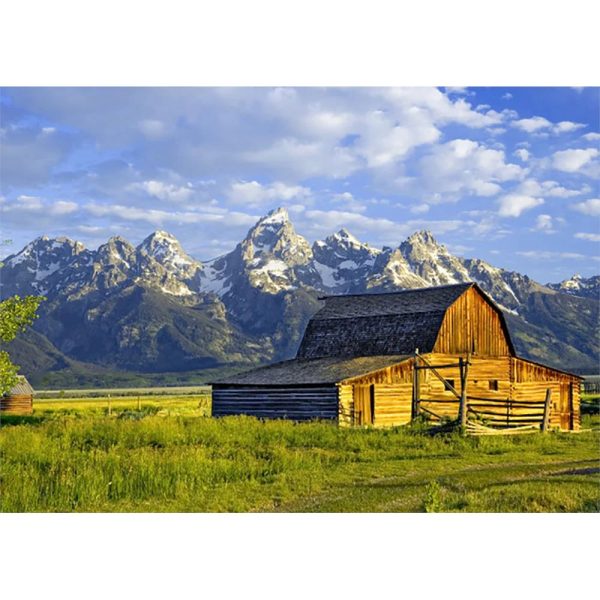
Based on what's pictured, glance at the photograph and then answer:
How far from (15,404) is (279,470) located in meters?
46.2

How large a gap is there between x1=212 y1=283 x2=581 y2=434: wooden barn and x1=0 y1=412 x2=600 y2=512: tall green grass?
7.68m

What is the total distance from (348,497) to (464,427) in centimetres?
1493

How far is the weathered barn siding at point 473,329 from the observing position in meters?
46.4

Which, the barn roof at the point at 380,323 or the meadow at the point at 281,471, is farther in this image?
the barn roof at the point at 380,323

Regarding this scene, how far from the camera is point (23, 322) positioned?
70.3 ft

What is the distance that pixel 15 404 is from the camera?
63.6m

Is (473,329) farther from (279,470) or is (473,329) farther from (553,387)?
(279,470)

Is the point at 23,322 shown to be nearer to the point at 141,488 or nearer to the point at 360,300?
the point at 141,488

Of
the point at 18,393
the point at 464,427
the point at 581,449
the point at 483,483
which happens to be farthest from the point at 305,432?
the point at 18,393

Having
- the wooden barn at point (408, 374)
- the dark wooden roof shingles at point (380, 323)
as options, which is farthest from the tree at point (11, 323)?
the dark wooden roof shingles at point (380, 323)

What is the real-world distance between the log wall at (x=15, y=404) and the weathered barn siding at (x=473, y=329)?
115ft

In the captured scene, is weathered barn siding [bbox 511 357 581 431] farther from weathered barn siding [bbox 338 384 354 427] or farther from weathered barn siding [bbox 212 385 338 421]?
weathered barn siding [bbox 212 385 338 421]

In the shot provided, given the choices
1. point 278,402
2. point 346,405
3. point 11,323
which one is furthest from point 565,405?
point 11,323

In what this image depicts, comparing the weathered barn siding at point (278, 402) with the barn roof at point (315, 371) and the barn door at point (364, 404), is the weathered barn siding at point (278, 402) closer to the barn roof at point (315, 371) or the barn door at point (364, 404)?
the barn roof at point (315, 371)
